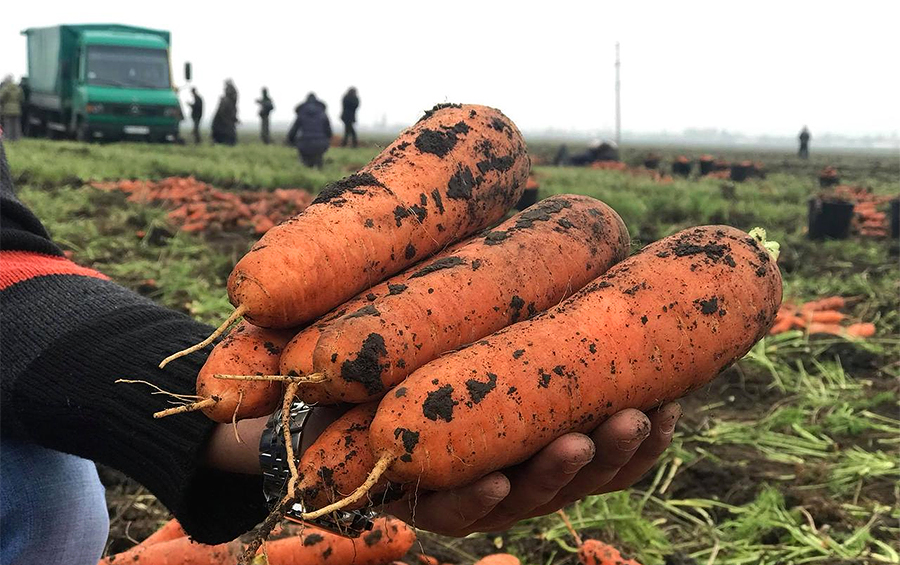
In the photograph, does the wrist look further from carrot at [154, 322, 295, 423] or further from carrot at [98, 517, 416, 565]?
carrot at [98, 517, 416, 565]

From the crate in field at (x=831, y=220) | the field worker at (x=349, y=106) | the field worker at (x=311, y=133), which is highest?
the field worker at (x=349, y=106)

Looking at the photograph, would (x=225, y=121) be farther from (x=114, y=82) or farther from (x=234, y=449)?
(x=234, y=449)

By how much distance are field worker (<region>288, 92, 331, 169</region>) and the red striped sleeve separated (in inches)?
492

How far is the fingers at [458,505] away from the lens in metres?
1.42

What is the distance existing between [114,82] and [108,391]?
1839cm

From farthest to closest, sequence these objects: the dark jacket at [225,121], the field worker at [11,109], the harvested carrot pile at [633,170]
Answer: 1. the dark jacket at [225,121]
2. the field worker at [11,109]
3. the harvested carrot pile at [633,170]

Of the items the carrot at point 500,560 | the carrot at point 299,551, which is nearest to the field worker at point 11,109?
the carrot at point 299,551

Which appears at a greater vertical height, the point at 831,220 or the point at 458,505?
the point at 831,220

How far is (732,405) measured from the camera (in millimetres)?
4105

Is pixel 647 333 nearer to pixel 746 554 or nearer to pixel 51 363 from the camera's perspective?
pixel 51 363

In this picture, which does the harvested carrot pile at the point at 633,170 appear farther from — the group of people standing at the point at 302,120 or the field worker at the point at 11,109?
the field worker at the point at 11,109

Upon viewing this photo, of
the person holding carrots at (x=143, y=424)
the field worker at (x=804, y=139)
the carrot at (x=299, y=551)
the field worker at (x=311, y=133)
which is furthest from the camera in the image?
the field worker at (x=804, y=139)

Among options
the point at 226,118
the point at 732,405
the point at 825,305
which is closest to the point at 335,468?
the point at 732,405

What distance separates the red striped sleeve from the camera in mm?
1803
